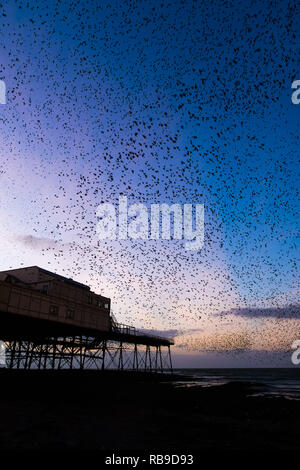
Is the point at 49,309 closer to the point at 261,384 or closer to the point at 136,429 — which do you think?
the point at 136,429

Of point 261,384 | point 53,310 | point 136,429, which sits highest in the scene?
point 53,310

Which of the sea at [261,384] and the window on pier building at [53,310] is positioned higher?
the window on pier building at [53,310]

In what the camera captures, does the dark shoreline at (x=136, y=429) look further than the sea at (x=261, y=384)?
No

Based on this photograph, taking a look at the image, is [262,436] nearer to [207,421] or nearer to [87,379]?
[207,421]

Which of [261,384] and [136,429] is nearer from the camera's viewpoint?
[136,429]

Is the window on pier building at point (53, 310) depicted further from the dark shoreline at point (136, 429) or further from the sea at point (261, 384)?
the sea at point (261, 384)

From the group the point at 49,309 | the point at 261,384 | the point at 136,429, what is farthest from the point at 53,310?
the point at 261,384

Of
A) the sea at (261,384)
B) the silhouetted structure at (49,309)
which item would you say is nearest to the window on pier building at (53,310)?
the silhouetted structure at (49,309)

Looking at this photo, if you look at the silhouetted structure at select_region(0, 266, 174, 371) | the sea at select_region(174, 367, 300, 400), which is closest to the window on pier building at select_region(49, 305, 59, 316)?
the silhouetted structure at select_region(0, 266, 174, 371)

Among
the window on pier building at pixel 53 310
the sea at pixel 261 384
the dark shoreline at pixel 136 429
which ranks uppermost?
the window on pier building at pixel 53 310

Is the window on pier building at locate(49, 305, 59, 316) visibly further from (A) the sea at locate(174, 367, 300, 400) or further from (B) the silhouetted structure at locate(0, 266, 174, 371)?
(A) the sea at locate(174, 367, 300, 400)

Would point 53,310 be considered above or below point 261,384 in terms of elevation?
above
